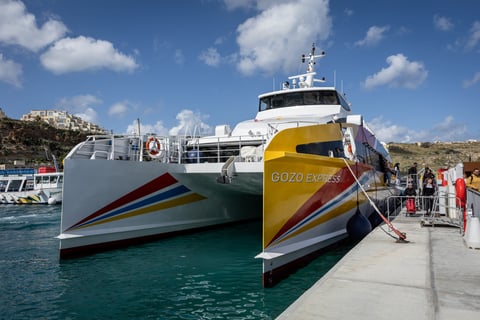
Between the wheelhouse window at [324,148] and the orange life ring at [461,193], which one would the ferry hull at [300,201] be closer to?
the wheelhouse window at [324,148]

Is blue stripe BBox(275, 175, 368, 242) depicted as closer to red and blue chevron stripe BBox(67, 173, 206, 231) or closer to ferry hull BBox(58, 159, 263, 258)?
ferry hull BBox(58, 159, 263, 258)

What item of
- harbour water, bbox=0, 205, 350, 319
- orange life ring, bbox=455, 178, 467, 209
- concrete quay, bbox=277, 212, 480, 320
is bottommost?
harbour water, bbox=0, 205, 350, 319

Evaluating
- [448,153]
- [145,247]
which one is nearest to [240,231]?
[145,247]

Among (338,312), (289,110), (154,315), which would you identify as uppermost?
(289,110)

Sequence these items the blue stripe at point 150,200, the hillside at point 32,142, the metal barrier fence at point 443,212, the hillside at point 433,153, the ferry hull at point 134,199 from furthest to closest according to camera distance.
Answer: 1. the hillside at point 433,153
2. the hillside at point 32,142
3. the metal barrier fence at point 443,212
4. the blue stripe at point 150,200
5. the ferry hull at point 134,199

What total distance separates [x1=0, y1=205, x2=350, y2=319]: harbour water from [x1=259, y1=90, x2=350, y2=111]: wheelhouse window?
16.9 feet

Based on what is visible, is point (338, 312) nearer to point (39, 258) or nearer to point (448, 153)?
point (39, 258)

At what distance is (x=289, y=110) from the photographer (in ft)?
39.2

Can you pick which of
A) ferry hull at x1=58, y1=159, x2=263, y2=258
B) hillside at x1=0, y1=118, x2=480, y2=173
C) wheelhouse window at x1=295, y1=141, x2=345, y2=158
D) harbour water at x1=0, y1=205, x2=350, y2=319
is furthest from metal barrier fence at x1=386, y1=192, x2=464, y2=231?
hillside at x1=0, y1=118, x2=480, y2=173

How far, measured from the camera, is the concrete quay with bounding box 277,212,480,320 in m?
3.31

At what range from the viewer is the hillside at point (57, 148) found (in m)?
64.5

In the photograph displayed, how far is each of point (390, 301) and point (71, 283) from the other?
5.31 m

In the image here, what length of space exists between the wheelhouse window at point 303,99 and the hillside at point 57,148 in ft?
168

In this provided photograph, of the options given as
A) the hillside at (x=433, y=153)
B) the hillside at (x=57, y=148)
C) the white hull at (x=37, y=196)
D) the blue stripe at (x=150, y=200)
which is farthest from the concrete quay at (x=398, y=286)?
the hillside at (x=433, y=153)
